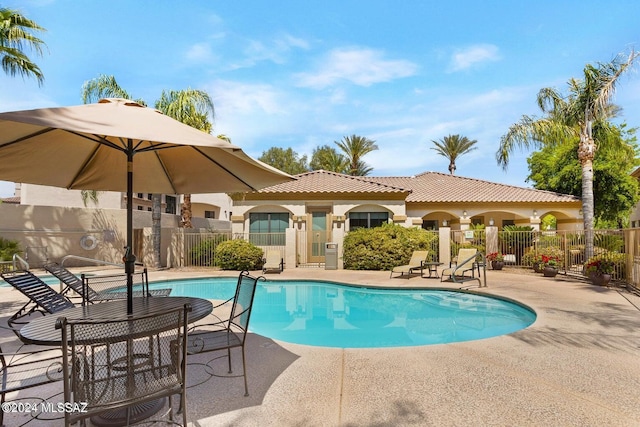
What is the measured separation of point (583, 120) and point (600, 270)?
795 cm

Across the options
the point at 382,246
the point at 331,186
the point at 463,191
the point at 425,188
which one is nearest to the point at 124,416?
the point at 382,246

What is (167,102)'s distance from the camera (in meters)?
17.9

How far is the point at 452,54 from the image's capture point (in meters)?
13.0

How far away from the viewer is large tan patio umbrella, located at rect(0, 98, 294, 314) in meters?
2.96

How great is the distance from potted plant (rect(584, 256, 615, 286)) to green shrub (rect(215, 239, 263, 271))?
42.5 ft

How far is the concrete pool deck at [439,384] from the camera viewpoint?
10.8 ft

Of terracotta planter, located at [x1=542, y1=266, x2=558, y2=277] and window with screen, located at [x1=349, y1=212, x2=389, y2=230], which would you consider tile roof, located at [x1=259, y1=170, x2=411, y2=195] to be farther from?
terracotta planter, located at [x1=542, y1=266, x2=558, y2=277]

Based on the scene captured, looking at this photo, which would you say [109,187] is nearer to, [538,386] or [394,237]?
[538,386]

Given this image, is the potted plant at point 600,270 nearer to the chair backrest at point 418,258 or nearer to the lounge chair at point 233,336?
the chair backrest at point 418,258

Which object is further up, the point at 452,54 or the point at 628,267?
the point at 452,54

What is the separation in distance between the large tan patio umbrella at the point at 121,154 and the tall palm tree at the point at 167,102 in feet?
42.6

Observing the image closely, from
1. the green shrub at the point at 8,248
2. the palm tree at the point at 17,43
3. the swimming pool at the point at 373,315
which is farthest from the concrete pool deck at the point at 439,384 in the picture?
the green shrub at the point at 8,248

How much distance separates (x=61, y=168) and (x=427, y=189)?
22.6 meters

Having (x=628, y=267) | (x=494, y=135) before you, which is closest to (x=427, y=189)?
(x=494, y=135)
